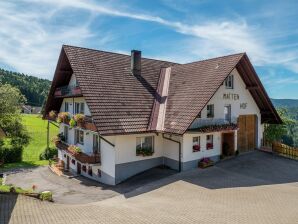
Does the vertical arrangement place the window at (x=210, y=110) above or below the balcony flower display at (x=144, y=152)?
above

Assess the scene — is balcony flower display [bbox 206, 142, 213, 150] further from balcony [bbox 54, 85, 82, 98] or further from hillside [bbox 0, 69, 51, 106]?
hillside [bbox 0, 69, 51, 106]

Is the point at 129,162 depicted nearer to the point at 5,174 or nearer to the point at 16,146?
the point at 5,174

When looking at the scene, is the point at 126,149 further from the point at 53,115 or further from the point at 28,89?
the point at 28,89

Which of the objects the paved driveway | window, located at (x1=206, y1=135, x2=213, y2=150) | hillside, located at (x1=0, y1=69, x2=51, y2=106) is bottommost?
the paved driveway

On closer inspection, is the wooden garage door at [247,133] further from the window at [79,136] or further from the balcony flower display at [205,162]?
the window at [79,136]

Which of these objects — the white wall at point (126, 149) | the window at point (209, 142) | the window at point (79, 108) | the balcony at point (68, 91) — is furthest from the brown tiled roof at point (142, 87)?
the window at point (209, 142)

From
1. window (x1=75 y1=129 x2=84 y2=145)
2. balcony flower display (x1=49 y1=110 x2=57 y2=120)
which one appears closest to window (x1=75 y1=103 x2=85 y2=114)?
window (x1=75 y1=129 x2=84 y2=145)

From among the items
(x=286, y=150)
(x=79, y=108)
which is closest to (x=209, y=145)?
(x=286, y=150)
